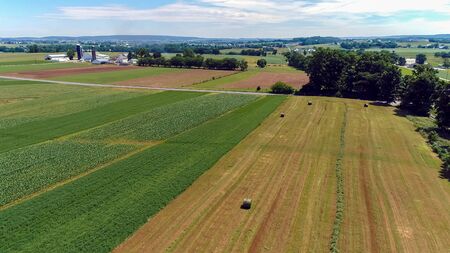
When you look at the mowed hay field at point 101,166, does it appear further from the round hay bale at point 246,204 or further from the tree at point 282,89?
the tree at point 282,89

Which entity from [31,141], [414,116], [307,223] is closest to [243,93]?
[414,116]

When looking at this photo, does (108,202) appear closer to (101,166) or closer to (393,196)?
(101,166)

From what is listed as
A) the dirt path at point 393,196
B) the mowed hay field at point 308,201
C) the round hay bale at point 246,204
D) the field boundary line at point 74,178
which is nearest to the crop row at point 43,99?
the field boundary line at point 74,178

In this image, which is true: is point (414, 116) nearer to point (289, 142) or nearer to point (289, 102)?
point (289, 102)

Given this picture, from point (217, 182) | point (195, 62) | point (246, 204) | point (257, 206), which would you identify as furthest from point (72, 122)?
point (195, 62)

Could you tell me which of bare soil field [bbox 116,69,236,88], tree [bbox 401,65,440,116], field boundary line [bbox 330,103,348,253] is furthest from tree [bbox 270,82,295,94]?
field boundary line [bbox 330,103,348,253]
